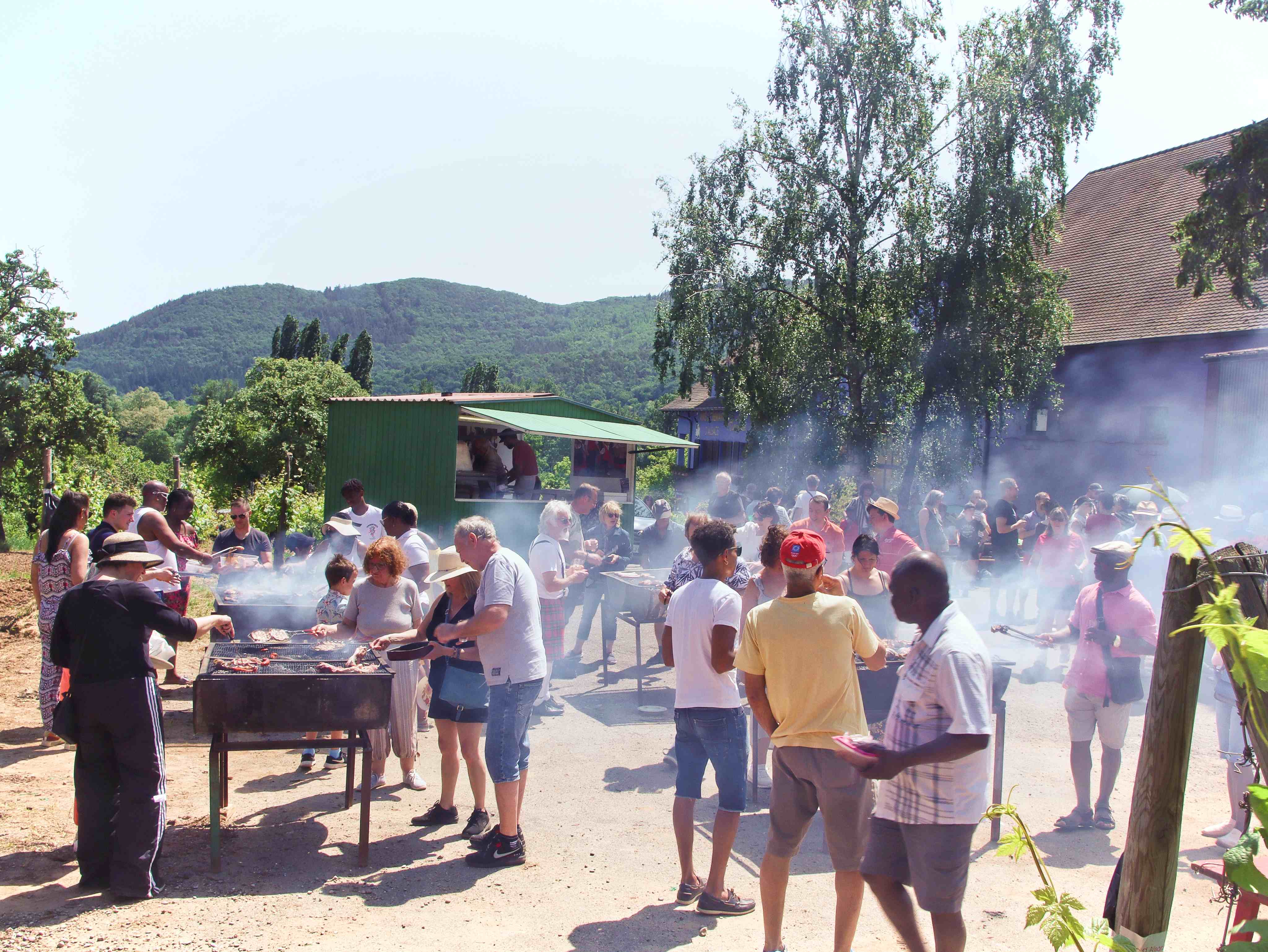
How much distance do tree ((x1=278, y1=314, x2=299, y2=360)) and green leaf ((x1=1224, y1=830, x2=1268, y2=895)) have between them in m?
92.2

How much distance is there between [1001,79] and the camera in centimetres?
1930

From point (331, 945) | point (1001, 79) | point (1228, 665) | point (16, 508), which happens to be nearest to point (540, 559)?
point (331, 945)

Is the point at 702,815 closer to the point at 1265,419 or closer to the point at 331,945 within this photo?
the point at 331,945

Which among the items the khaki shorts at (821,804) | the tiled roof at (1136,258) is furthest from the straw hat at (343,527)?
the tiled roof at (1136,258)

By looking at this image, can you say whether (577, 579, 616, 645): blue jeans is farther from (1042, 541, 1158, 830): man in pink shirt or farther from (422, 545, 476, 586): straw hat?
(1042, 541, 1158, 830): man in pink shirt

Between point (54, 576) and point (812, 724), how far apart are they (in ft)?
18.8

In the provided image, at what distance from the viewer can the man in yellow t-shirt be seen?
12.0 ft

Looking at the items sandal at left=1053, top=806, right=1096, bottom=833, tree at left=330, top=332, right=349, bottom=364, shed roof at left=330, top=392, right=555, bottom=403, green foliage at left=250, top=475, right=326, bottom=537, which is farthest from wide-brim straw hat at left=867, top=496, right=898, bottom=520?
tree at left=330, top=332, right=349, bottom=364

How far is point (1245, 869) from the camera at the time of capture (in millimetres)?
2178

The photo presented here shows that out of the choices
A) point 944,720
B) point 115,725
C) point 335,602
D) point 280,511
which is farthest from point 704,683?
point 280,511

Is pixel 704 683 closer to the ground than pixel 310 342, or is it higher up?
closer to the ground

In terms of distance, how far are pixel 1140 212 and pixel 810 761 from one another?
92.4ft

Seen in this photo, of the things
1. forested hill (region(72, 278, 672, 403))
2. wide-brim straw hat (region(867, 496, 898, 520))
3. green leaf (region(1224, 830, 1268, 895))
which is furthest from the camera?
forested hill (region(72, 278, 672, 403))

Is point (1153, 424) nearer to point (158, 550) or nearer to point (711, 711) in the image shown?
point (711, 711)
